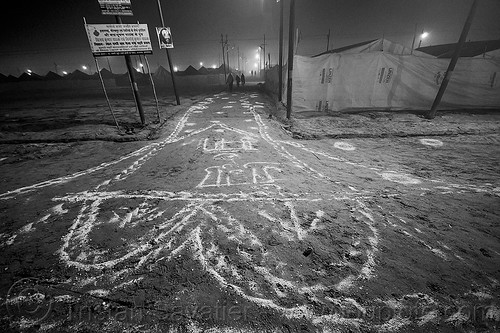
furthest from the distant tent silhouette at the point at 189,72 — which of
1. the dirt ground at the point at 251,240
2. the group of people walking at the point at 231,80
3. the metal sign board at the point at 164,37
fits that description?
the dirt ground at the point at 251,240

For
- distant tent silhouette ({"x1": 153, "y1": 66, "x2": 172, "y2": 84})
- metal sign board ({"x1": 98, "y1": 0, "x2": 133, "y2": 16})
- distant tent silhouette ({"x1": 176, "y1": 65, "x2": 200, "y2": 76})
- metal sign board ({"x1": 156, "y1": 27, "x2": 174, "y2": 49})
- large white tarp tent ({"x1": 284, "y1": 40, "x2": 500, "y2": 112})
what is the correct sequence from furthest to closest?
distant tent silhouette ({"x1": 176, "y1": 65, "x2": 200, "y2": 76}) → distant tent silhouette ({"x1": 153, "y1": 66, "x2": 172, "y2": 84}) → large white tarp tent ({"x1": 284, "y1": 40, "x2": 500, "y2": 112}) → metal sign board ({"x1": 156, "y1": 27, "x2": 174, "y2": 49}) → metal sign board ({"x1": 98, "y1": 0, "x2": 133, "y2": 16})

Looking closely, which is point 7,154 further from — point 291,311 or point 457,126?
point 457,126

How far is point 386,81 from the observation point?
418 inches

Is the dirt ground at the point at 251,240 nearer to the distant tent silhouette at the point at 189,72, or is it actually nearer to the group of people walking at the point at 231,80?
the group of people walking at the point at 231,80

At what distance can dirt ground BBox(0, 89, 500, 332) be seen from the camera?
1.92 m

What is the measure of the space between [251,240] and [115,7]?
7.93 metres

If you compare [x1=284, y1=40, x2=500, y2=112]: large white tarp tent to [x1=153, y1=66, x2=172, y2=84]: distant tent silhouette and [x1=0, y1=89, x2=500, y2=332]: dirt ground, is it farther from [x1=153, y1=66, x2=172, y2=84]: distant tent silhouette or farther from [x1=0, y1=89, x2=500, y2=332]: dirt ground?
[x1=153, y1=66, x2=172, y2=84]: distant tent silhouette

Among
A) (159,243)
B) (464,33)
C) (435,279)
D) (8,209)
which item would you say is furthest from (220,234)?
(464,33)

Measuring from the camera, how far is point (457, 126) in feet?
25.9

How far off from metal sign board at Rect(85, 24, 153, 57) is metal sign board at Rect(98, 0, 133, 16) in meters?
0.33

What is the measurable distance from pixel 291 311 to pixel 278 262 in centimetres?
54

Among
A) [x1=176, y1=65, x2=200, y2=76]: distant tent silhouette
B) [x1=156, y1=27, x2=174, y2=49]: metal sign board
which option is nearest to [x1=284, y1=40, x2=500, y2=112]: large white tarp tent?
[x1=156, y1=27, x2=174, y2=49]: metal sign board

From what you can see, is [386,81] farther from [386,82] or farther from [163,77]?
[163,77]

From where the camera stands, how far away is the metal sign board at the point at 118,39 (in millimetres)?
6340
